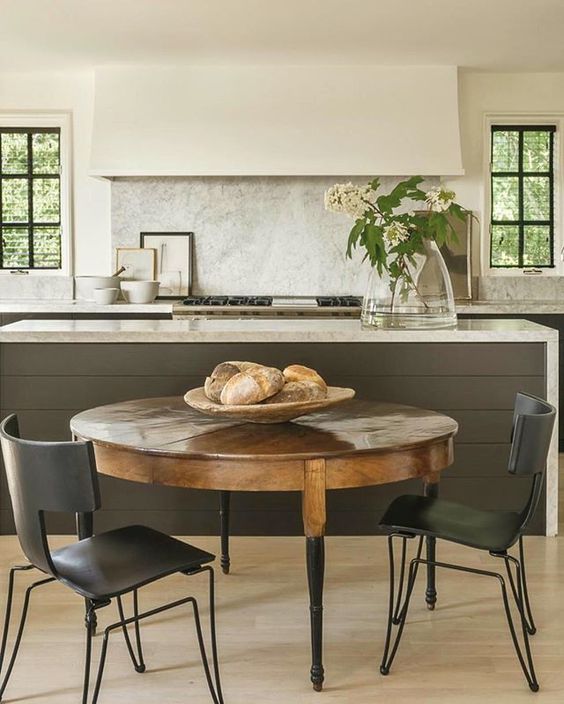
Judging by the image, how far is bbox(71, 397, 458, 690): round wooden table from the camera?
2.39m

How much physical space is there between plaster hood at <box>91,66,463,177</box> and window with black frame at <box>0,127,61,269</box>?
700 mm

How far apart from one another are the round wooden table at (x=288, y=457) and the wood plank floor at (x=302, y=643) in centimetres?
22

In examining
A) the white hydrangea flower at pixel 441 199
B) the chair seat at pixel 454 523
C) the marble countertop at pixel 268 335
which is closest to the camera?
the chair seat at pixel 454 523

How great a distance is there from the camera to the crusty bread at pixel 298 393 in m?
2.64

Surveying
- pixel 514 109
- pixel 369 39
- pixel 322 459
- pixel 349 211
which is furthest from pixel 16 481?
pixel 514 109

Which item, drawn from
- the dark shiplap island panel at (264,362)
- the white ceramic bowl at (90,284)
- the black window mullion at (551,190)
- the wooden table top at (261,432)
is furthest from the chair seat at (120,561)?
the black window mullion at (551,190)

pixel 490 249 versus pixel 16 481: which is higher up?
pixel 490 249

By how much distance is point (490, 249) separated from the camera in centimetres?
678

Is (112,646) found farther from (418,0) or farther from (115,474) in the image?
(418,0)

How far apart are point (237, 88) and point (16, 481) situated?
4.59 meters

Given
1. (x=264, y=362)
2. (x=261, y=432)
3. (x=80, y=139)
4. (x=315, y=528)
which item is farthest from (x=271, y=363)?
(x=80, y=139)

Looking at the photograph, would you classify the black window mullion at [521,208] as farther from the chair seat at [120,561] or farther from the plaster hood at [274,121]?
the chair seat at [120,561]

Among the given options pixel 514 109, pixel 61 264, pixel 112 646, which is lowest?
pixel 112 646

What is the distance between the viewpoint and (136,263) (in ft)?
21.8
